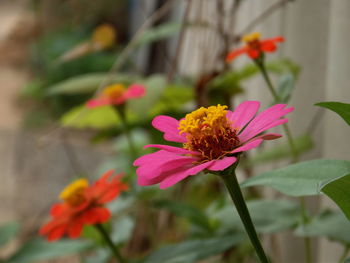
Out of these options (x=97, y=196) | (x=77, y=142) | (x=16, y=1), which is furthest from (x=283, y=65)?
(x=16, y=1)

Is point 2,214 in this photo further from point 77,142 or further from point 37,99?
point 37,99

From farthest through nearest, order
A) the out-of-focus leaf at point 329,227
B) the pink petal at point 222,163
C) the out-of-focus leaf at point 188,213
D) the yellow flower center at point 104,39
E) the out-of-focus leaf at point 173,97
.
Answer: the yellow flower center at point 104,39, the out-of-focus leaf at point 173,97, the out-of-focus leaf at point 188,213, the out-of-focus leaf at point 329,227, the pink petal at point 222,163

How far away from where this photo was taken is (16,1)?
380cm

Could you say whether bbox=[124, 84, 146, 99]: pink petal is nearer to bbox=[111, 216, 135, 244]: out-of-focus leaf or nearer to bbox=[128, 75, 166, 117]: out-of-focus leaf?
bbox=[128, 75, 166, 117]: out-of-focus leaf

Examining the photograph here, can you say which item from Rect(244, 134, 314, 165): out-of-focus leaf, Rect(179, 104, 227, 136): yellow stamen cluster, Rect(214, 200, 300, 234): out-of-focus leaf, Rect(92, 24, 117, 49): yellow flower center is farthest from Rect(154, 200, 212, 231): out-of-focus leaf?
Rect(92, 24, 117, 49): yellow flower center

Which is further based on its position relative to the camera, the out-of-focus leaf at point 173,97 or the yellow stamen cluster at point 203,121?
the out-of-focus leaf at point 173,97

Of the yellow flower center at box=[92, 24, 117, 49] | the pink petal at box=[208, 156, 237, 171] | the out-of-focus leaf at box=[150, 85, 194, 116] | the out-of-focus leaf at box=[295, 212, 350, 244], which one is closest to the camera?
the pink petal at box=[208, 156, 237, 171]

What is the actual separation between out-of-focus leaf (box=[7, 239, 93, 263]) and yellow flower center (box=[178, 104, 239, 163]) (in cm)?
28

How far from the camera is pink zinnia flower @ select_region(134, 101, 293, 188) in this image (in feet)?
0.71

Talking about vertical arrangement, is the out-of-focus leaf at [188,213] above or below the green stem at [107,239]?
below

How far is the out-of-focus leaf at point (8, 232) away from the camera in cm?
54

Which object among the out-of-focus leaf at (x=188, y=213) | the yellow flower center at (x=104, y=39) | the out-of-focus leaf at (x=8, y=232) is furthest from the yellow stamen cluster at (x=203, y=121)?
the yellow flower center at (x=104, y=39)

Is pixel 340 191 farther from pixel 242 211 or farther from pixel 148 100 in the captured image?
pixel 148 100

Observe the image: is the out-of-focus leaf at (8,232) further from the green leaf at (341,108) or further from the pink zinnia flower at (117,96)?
the green leaf at (341,108)
